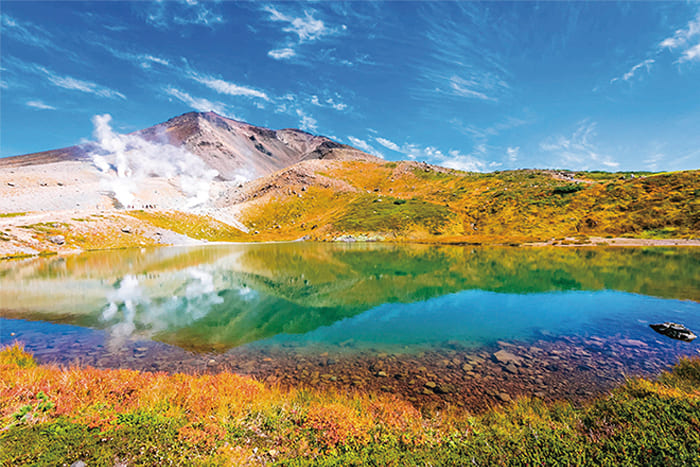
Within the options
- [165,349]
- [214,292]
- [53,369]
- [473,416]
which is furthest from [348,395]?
[214,292]

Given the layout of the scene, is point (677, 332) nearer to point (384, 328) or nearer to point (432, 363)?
point (432, 363)

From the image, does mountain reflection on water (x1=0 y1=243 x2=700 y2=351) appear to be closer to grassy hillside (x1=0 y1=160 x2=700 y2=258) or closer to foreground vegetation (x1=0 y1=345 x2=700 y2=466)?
foreground vegetation (x1=0 y1=345 x2=700 y2=466)

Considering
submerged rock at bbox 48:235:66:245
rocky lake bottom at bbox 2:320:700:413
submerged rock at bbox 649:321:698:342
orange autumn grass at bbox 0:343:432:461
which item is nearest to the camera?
orange autumn grass at bbox 0:343:432:461

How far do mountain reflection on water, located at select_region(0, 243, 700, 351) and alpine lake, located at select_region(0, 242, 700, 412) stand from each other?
0.51 ft

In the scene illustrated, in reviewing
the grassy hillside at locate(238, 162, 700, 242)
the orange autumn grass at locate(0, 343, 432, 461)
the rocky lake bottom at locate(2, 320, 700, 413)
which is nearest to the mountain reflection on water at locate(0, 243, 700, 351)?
the rocky lake bottom at locate(2, 320, 700, 413)

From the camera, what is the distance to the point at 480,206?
390 ft

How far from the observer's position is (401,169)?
636ft

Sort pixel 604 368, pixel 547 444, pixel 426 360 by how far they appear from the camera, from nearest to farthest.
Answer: pixel 547 444, pixel 604 368, pixel 426 360

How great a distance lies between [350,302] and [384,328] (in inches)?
282

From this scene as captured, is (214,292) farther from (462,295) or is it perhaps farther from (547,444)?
(547,444)

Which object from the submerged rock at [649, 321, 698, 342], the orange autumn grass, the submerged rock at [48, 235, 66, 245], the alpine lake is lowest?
the alpine lake

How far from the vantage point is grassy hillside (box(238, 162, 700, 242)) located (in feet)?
264

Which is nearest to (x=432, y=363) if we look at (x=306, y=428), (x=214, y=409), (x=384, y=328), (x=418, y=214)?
(x=384, y=328)

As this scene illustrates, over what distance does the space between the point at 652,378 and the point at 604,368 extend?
1439mm
